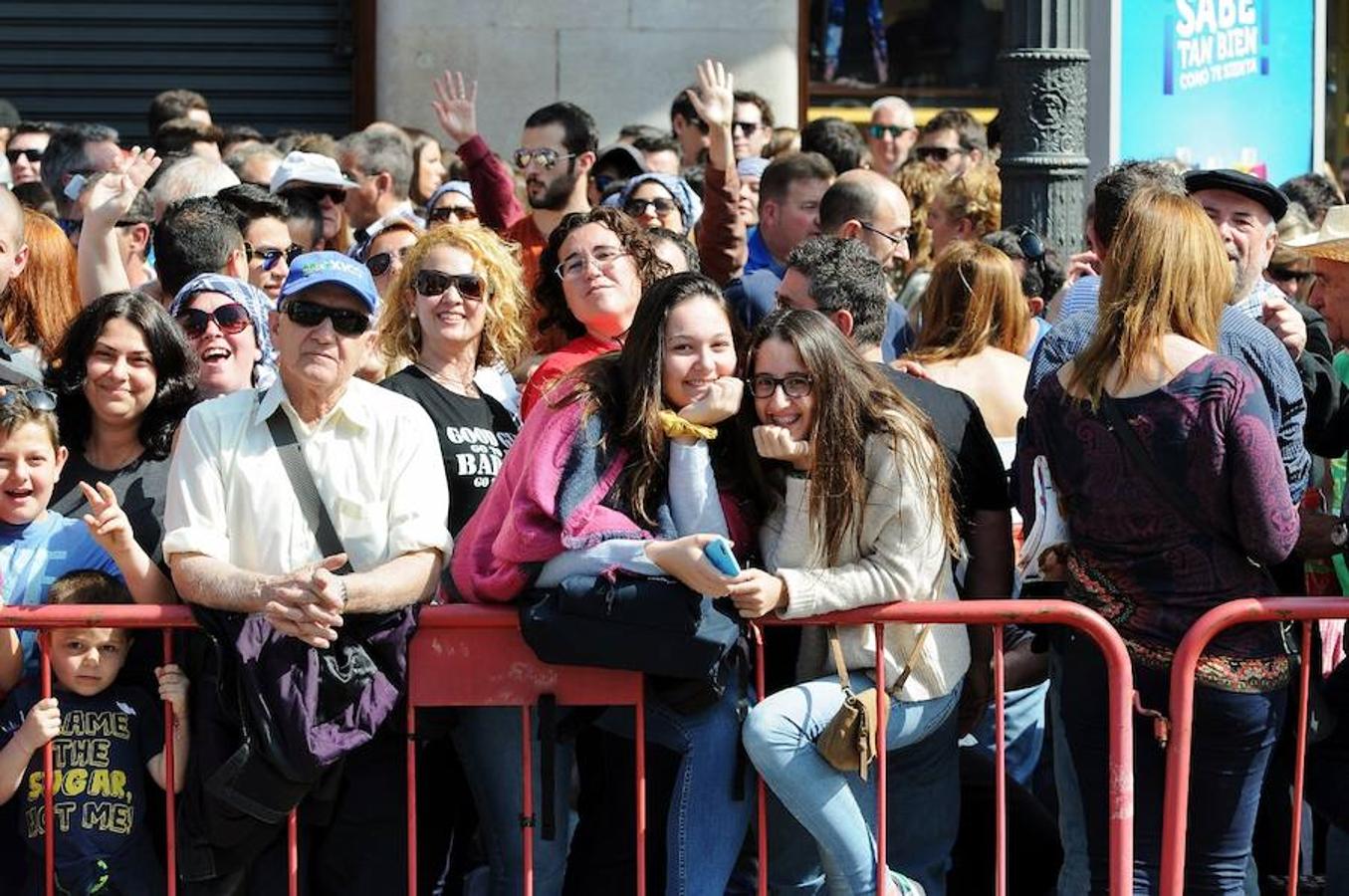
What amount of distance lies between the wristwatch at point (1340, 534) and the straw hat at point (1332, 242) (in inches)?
30.1

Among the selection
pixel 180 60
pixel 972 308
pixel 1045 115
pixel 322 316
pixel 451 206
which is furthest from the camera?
pixel 180 60

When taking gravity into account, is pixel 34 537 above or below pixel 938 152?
below

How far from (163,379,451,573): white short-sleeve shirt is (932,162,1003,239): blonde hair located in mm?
3855

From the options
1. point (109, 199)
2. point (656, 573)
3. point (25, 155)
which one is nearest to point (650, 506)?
point (656, 573)

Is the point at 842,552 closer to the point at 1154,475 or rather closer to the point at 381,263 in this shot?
the point at 1154,475

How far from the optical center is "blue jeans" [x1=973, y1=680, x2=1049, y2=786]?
611cm

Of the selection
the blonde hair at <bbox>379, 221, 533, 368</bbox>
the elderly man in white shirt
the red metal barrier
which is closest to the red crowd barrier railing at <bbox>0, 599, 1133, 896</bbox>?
the red metal barrier

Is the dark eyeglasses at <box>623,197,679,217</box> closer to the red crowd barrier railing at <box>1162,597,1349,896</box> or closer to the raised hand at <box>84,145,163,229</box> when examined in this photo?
the raised hand at <box>84,145,163,229</box>

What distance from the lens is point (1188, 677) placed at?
4910 millimetres

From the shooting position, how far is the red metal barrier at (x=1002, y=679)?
4.92 meters

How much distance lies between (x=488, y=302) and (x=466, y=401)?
0.34 meters

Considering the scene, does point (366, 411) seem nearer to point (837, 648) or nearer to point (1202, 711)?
point (837, 648)

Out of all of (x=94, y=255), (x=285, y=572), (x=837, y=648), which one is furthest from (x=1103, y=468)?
(x=94, y=255)

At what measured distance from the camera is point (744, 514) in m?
5.11
